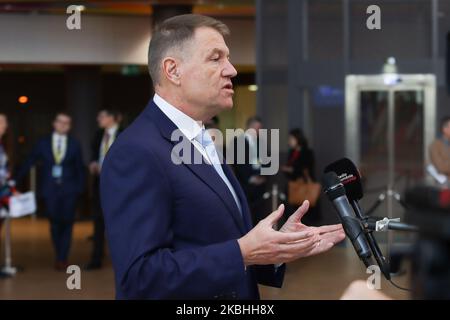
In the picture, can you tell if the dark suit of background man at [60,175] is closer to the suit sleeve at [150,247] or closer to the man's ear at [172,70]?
the man's ear at [172,70]

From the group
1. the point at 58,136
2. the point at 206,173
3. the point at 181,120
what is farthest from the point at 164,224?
the point at 58,136

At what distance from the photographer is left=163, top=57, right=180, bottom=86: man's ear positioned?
89.9 inches

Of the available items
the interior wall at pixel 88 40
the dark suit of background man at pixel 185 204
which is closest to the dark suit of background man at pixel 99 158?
the interior wall at pixel 88 40

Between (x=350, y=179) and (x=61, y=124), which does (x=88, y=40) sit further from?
(x=350, y=179)

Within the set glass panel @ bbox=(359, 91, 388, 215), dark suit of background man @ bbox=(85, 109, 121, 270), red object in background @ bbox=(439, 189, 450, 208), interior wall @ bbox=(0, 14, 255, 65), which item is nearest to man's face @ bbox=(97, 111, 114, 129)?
dark suit of background man @ bbox=(85, 109, 121, 270)

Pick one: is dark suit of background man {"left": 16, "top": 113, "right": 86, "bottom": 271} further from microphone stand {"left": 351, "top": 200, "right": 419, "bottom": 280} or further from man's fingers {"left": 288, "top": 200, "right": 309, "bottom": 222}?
microphone stand {"left": 351, "top": 200, "right": 419, "bottom": 280}

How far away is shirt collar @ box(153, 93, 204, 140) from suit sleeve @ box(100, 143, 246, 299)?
221 mm

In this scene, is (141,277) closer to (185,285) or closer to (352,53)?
(185,285)

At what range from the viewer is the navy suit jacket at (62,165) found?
9734 millimetres

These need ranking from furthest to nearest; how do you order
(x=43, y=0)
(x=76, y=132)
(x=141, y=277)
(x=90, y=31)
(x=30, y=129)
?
1. (x=30, y=129)
2. (x=76, y=132)
3. (x=90, y=31)
4. (x=43, y=0)
5. (x=141, y=277)

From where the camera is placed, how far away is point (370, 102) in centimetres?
1272

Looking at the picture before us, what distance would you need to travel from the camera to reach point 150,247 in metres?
2.00

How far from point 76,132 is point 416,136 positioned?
7422 millimetres

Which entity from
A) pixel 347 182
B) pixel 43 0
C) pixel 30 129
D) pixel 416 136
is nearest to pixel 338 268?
pixel 416 136
